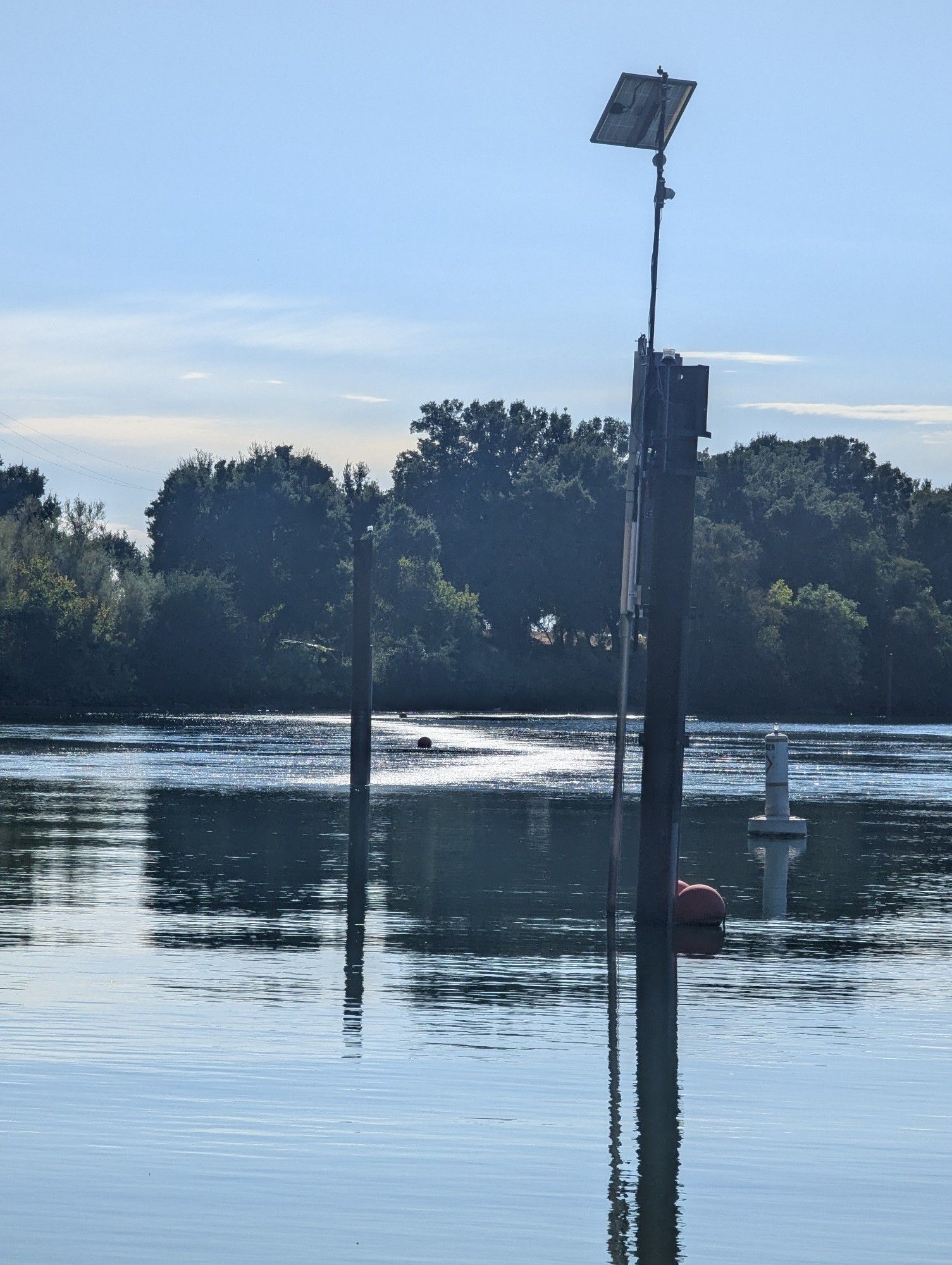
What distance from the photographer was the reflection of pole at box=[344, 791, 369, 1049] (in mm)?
11861

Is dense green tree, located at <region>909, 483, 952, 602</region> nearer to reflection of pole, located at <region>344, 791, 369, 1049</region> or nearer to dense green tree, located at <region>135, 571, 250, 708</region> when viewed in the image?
dense green tree, located at <region>135, 571, 250, 708</region>

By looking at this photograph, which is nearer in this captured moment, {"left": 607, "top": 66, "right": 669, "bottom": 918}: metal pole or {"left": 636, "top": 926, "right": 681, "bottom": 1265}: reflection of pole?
{"left": 636, "top": 926, "right": 681, "bottom": 1265}: reflection of pole

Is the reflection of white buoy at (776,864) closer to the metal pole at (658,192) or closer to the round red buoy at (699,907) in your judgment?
the round red buoy at (699,907)

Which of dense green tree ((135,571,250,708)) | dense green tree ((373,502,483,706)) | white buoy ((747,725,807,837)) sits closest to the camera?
white buoy ((747,725,807,837))

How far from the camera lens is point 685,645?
1505cm

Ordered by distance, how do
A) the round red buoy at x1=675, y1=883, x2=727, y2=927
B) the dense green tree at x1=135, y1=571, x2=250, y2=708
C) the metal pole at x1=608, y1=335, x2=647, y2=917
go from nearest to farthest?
1. the metal pole at x1=608, y1=335, x2=647, y2=917
2. the round red buoy at x1=675, y1=883, x2=727, y2=927
3. the dense green tree at x1=135, y1=571, x2=250, y2=708

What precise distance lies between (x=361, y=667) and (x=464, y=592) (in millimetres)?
105035

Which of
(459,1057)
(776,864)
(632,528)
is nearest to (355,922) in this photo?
(632,528)

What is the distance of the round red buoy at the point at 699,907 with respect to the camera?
16.2 m

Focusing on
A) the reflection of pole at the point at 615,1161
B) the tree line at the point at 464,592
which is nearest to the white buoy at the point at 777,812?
the reflection of pole at the point at 615,1161

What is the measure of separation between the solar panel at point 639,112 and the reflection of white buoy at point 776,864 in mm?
7011

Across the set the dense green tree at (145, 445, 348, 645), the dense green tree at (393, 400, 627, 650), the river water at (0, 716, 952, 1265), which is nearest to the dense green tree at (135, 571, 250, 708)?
the dense green tree at (145, 445, 348, 645)

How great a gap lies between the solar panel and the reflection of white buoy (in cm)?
701

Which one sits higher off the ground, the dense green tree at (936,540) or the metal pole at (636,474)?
the dense green tree at (936,540)
